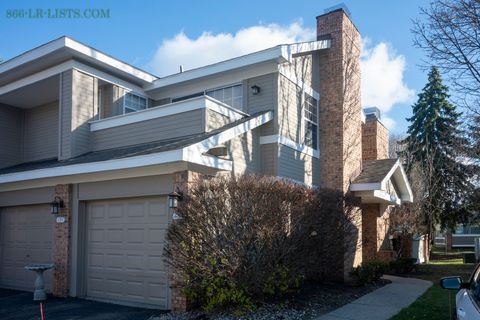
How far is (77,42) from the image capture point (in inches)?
476

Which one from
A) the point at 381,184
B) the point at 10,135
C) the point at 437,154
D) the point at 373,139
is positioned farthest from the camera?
the point at 437,154

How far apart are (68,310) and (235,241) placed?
4262 mm

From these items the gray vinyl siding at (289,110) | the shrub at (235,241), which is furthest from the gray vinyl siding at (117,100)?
the shrub at (235,241)

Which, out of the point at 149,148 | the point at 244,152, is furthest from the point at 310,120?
the point at 149,148

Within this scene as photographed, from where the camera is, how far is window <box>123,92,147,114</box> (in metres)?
14.2

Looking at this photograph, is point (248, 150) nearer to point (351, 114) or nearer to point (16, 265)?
point (351, 114)

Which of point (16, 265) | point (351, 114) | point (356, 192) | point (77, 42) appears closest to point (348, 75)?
point (351, 114)

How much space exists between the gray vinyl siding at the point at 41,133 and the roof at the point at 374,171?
1004cm

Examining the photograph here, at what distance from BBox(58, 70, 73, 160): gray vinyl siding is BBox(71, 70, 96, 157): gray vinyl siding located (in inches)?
4.3

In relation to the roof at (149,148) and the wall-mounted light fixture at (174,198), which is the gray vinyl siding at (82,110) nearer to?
the roof at (149,148)

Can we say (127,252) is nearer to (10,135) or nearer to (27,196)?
(27,196)

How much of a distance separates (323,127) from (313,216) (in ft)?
18.6

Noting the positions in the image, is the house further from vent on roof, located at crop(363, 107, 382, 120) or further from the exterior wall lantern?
vent on roof, located at crop(363, 107, 382, 120)

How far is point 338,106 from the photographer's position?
14617mm
